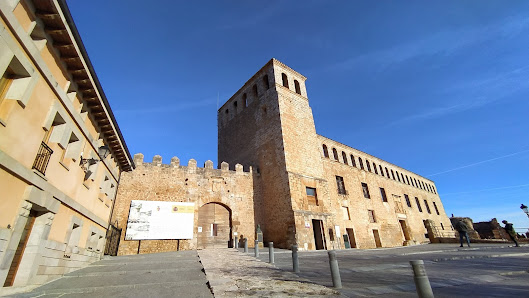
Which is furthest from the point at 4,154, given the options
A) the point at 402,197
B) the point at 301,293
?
the point at 402,197

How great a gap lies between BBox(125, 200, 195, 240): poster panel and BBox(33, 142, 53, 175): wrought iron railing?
9.31 meters

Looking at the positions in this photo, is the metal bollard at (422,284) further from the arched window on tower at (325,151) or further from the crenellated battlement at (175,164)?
the arched window on tower at (325,151)

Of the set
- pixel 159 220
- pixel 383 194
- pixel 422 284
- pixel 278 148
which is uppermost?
pixel 278 148

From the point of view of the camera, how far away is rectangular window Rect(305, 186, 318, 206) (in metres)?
16.9

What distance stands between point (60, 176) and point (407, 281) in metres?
8.34

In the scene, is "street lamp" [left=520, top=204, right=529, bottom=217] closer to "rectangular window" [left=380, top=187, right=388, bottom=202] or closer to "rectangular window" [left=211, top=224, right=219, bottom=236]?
"rectangular window" [left=380, top=187, right=388, bottom=202]

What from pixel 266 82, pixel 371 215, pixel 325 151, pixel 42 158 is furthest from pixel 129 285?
pixel 371 215

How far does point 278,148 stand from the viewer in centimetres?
1755

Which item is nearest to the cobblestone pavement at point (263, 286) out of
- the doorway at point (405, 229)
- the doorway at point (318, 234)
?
the doorway at point (318, 234)

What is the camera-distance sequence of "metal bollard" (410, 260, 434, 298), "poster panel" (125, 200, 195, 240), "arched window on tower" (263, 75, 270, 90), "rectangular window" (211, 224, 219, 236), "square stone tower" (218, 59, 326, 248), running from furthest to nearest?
"arched window on tower" (263, 75, 270, 90) → "square stone tower" (218, 59, 326, 248) → "rectangular window" (211, 224, 219, 236) → "poster panel" (125, 200, 195, 240) → "metal bollard" (410, 260, 434, 298)

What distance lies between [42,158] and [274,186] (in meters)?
13.4

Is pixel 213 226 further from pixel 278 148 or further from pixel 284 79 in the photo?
pixel 284 79

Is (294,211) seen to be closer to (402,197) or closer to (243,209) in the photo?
(243,209)

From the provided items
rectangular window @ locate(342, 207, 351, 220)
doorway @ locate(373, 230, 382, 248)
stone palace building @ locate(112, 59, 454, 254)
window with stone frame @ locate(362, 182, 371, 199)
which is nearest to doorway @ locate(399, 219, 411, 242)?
stone palace building @ locate(112, 59, 454, 254)
